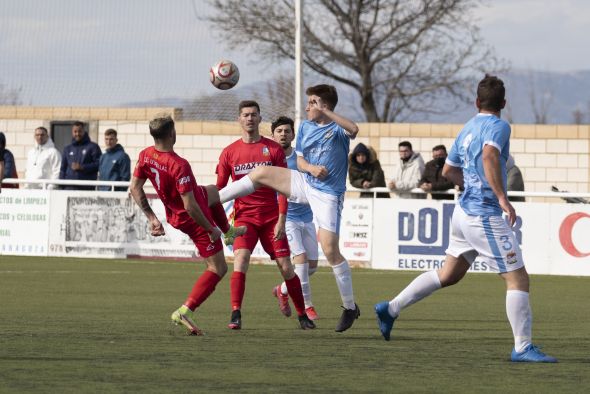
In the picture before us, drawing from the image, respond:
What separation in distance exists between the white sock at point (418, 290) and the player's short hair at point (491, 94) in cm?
144

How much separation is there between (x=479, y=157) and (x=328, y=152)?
2.20 meters

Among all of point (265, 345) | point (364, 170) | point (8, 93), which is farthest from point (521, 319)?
point (8, 93)

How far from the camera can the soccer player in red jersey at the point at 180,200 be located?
10820 mm

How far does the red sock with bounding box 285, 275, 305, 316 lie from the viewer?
40.1ft

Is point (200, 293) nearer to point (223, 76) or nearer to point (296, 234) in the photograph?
point (296, 234)

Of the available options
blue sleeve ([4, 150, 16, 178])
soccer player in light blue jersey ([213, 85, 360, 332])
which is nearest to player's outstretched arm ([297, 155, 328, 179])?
soccer player in light blue jersey ([213, 85, 360, 332])

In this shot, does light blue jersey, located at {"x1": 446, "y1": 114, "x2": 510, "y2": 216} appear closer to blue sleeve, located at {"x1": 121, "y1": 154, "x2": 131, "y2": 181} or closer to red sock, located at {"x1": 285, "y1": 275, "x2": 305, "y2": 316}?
red sock, located at {"x1": 285, "y1": 275, "x2": 305, "y2": 316}

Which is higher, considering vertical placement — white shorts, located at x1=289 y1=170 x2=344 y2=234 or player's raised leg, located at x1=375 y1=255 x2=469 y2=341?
white shorts, located at x1=289 y1=170 x2=344 y2=234

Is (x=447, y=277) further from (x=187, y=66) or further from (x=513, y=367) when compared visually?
(x=187, y=66)

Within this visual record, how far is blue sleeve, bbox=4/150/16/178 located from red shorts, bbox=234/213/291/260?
11959mm

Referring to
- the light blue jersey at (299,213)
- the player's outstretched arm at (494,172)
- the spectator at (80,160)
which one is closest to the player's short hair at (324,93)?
the player's outstretched arm at (494,172)

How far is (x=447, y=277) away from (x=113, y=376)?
9.64 ft

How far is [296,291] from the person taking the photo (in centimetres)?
1230

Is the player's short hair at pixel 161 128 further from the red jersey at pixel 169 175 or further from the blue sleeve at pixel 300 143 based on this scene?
the blue sleeve at pixel 300 143
